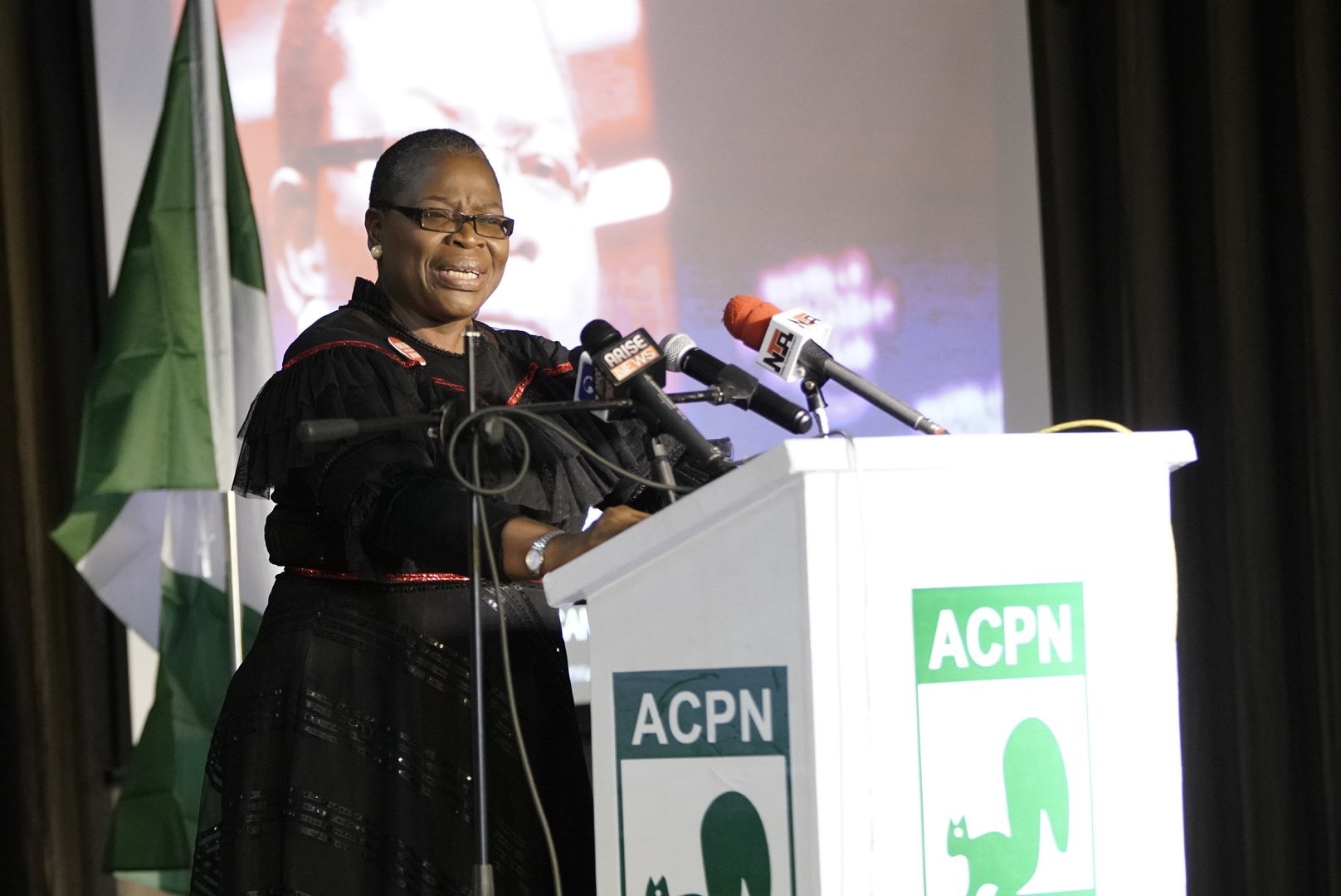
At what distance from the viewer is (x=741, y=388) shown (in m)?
1.51

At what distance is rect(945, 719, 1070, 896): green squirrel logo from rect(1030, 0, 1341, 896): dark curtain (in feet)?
6.58

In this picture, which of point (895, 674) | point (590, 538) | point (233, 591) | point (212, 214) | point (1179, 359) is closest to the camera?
point (895, 674)

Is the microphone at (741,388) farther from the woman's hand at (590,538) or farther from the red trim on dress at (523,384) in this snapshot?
the red trim on dress at (523,384)

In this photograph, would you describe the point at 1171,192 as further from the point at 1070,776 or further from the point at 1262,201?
the point at 1070,776

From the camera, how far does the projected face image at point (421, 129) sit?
3.37m

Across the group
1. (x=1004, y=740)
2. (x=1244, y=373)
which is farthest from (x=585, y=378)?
(x=1244, y=373)

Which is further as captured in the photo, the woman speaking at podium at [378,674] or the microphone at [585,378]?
the woman speaking at podium at [378,674]

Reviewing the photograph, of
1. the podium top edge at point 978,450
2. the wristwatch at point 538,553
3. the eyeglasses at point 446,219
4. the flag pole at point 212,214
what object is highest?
the flag pole at point 212,214

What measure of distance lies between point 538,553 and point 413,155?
69 cm

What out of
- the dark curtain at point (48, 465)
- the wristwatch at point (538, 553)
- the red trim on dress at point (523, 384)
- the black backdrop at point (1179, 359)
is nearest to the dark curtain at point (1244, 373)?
the black backdrop at point (1179, 359)

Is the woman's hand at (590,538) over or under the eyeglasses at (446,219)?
under

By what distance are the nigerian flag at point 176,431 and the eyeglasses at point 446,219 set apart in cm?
141

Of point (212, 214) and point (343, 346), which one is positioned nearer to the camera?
point (343, 346)

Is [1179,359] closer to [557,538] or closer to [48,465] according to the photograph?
[557,538]
